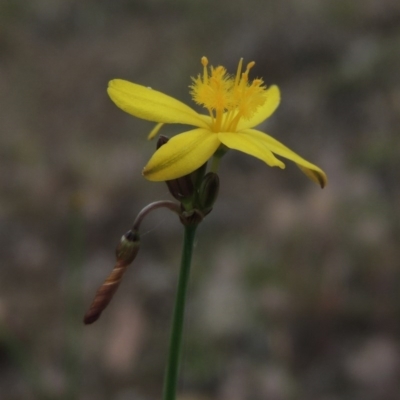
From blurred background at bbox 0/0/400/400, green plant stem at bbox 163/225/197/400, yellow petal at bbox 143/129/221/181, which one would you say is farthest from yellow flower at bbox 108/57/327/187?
blurred background at bbox 0/0/400/400

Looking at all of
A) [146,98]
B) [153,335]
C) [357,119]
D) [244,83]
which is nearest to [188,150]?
[146,98]

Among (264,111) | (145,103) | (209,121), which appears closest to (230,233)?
(264,111)

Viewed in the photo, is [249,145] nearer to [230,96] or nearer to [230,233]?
[230,96]

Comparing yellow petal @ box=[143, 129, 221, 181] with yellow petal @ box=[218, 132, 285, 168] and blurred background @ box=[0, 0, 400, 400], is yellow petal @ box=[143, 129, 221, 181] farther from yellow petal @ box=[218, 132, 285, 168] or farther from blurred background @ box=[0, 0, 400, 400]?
blurred background @ box=[0, 0, 400, 400]

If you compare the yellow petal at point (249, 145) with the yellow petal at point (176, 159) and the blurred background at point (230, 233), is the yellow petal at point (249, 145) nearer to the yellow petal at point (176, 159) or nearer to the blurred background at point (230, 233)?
the yellow petal at point (176, 159)

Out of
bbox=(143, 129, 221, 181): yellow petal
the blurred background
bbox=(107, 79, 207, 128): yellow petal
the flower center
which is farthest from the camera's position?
the blurred background

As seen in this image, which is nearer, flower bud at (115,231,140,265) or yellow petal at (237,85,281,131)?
flower bud at (115,231,140,265)

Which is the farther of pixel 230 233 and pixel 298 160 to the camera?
pixel 230 233

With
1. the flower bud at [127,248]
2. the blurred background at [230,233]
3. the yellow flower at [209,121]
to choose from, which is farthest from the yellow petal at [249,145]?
the blurred background at [230,233]
